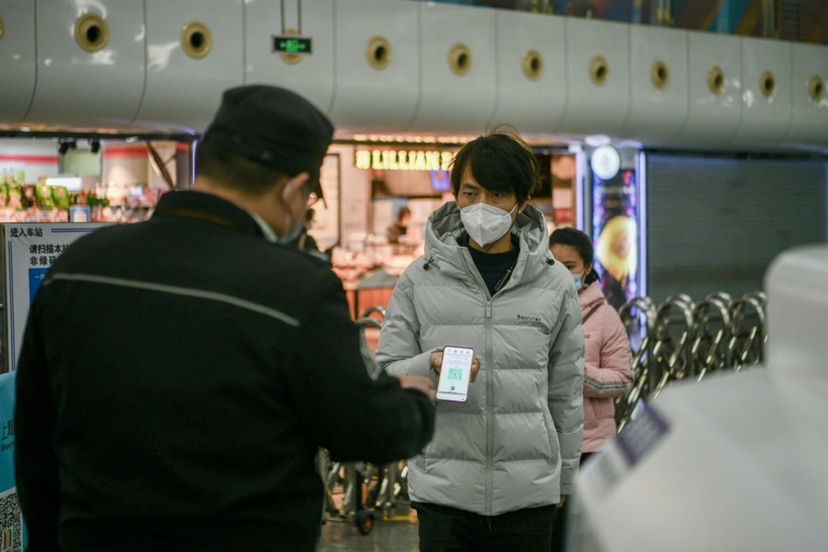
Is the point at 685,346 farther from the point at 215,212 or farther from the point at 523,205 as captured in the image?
the point at 215,212

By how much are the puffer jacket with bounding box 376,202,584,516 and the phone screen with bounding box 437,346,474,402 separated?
0.20ft

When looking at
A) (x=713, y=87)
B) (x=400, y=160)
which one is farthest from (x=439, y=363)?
(x=713, y=87)

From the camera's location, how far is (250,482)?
1.67 meters

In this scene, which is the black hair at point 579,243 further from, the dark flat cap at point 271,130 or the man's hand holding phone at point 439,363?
the dark flat cap at point 271,130

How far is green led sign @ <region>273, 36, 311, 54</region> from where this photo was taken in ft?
31.1

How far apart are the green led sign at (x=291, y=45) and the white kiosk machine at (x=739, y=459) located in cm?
891

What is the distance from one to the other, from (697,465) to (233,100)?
3.97ft

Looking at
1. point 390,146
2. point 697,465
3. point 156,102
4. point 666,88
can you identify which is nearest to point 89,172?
point 156,102

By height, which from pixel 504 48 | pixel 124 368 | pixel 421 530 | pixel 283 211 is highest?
pixel 504 48

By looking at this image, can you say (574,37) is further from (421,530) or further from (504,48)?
(421,530)

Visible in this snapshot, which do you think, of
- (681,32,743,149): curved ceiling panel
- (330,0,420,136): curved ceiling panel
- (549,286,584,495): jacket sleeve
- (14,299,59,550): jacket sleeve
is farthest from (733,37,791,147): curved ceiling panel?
(14,299,59,550): jacket sleeve

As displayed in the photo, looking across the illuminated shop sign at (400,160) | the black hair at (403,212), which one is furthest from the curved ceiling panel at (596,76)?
the black hair at (403,212)

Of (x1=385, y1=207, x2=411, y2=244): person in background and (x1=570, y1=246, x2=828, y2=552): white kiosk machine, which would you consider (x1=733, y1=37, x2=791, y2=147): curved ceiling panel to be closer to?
(x1=385, y1=207, x2=411, y2=244): person in background

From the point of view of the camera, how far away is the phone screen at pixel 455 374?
9.28 ft
